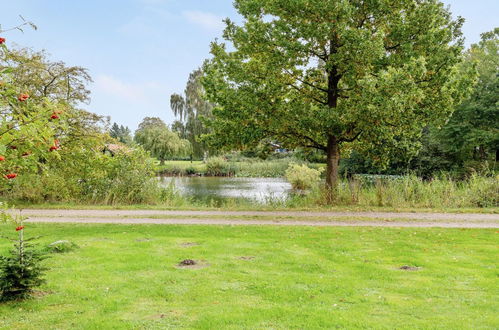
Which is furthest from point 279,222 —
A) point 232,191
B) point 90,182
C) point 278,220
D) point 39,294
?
point 232,191

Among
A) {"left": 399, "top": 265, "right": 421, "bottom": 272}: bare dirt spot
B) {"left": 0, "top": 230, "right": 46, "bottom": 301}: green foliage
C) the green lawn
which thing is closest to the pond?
the green lawn

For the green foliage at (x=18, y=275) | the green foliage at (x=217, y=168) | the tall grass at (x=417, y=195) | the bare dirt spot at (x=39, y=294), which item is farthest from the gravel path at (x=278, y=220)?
the green foliage at (x=217, y=168)

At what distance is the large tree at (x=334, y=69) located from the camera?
14406 mm

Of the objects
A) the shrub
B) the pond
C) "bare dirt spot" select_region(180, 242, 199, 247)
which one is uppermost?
the shrub

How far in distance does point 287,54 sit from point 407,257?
9538mm

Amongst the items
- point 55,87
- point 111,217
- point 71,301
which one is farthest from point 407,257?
point 55,87

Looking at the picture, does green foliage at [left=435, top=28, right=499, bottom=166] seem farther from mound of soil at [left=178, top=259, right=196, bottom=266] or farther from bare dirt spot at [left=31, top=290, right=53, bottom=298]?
bare dirt spot at [left=31, top=290, right=53, bottom=298]

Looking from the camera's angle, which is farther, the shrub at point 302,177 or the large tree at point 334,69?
the shrub at point 302,177

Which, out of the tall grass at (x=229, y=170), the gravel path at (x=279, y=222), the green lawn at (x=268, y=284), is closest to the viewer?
the green lawn at (x=268, y=284)

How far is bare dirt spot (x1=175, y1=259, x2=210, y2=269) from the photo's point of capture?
714 centimetres

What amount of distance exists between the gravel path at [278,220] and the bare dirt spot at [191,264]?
4.72m

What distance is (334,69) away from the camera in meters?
16.4

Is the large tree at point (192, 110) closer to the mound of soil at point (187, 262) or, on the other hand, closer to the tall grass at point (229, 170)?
the tall grass at point (229, 170)

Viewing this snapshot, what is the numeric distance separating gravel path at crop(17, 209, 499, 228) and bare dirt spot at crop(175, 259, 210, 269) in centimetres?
472
